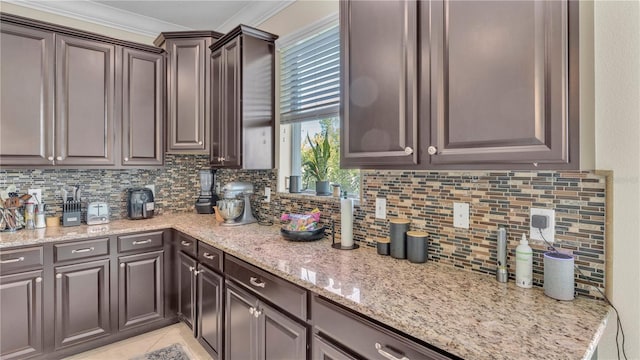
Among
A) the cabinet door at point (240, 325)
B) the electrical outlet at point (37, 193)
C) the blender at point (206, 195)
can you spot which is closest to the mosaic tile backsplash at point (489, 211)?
the cabinet door at point (240, 325)

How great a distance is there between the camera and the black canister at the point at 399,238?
1.59m

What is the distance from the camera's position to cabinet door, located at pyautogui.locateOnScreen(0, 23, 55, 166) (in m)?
2.22

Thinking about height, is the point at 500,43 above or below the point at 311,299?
above

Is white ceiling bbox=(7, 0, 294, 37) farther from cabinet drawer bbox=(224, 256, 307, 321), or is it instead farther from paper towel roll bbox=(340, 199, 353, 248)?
cabinet drawer bbox=(224, 256, 307, 321)

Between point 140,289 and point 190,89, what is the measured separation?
5.78ft

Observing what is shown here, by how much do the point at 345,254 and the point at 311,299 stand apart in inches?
17.4

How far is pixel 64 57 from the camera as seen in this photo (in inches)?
95.7

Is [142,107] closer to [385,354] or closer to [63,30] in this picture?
[63,30]

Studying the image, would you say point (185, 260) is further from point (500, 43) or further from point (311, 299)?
point (500, 43)

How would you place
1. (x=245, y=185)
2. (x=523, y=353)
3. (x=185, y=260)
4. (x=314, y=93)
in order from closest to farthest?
(x=523, y=353)
(x=314, y=93)
(x=185, y=260)
(x=245, y=185)

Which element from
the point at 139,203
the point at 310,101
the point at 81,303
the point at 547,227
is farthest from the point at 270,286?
the point at 139,203

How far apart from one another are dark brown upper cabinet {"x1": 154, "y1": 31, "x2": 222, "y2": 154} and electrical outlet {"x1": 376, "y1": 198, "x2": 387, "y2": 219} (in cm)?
175

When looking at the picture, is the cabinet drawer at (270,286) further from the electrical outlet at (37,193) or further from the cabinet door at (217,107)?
the electrical outlet at (37,193)

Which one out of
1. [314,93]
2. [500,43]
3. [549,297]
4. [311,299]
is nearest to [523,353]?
[549,297]
